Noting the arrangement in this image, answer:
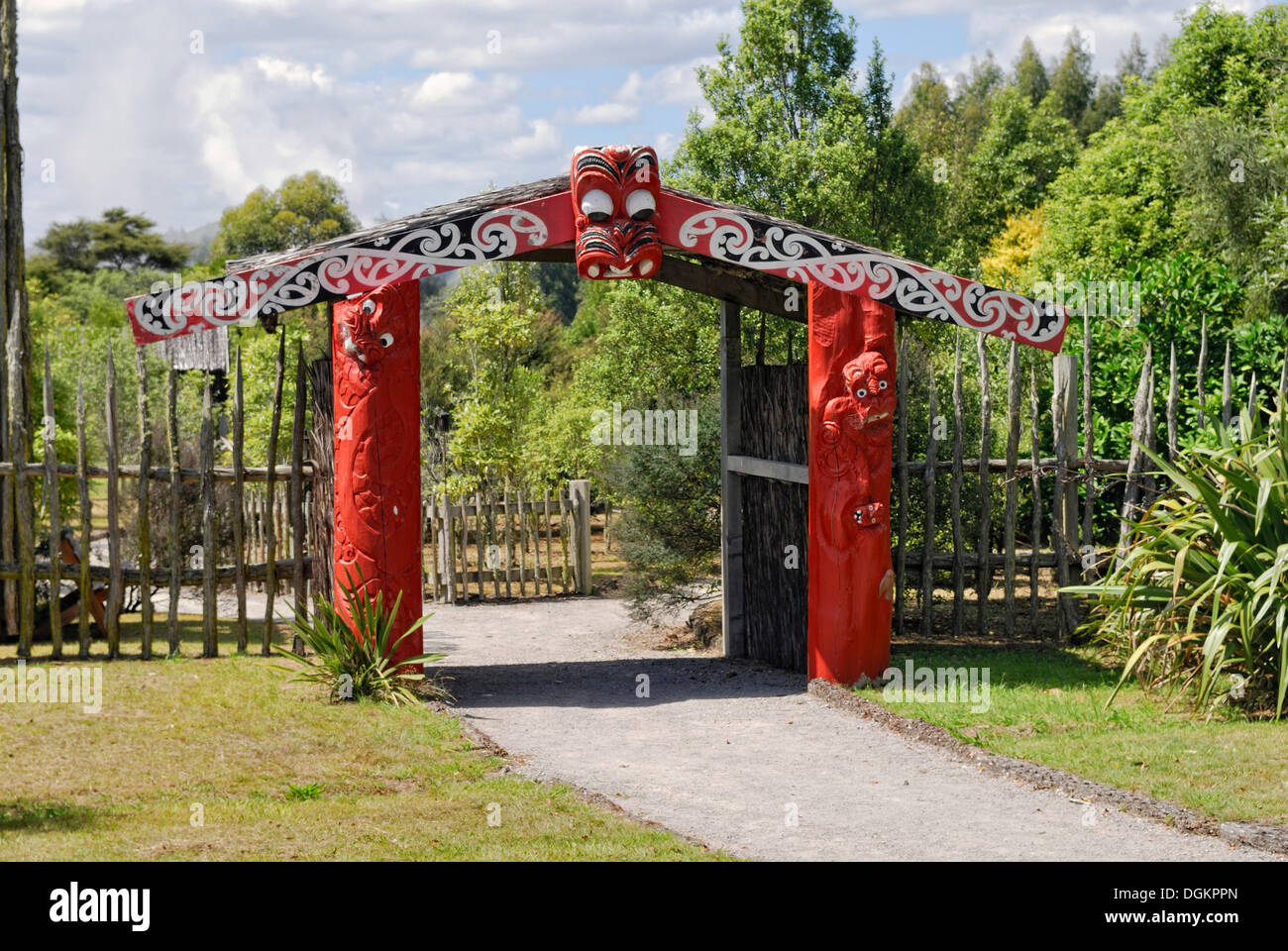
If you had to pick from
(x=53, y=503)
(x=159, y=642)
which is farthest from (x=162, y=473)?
(x=159, y=642)

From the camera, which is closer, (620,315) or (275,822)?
(275,822)

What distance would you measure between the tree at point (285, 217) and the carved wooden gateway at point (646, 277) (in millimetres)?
45208

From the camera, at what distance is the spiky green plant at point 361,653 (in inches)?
349

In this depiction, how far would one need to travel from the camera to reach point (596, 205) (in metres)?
8.90

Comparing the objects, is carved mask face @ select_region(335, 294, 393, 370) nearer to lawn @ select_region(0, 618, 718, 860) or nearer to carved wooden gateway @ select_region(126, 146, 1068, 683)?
carved wooden gateway @ select_region(126, 146, 1068, 683)

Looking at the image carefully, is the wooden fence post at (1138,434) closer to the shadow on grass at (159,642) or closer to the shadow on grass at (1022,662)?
the shadow on grass at (1022,662)

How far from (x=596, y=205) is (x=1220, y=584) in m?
4.60

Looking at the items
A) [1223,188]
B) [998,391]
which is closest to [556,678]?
[998,391]

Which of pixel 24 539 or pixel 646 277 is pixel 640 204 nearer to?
pixel 646 277

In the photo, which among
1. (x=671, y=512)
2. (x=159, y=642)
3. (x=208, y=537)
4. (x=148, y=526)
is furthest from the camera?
(x=671, y=512)

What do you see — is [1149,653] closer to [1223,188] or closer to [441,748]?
[441,748]

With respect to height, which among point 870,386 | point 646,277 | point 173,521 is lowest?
point 173,521
